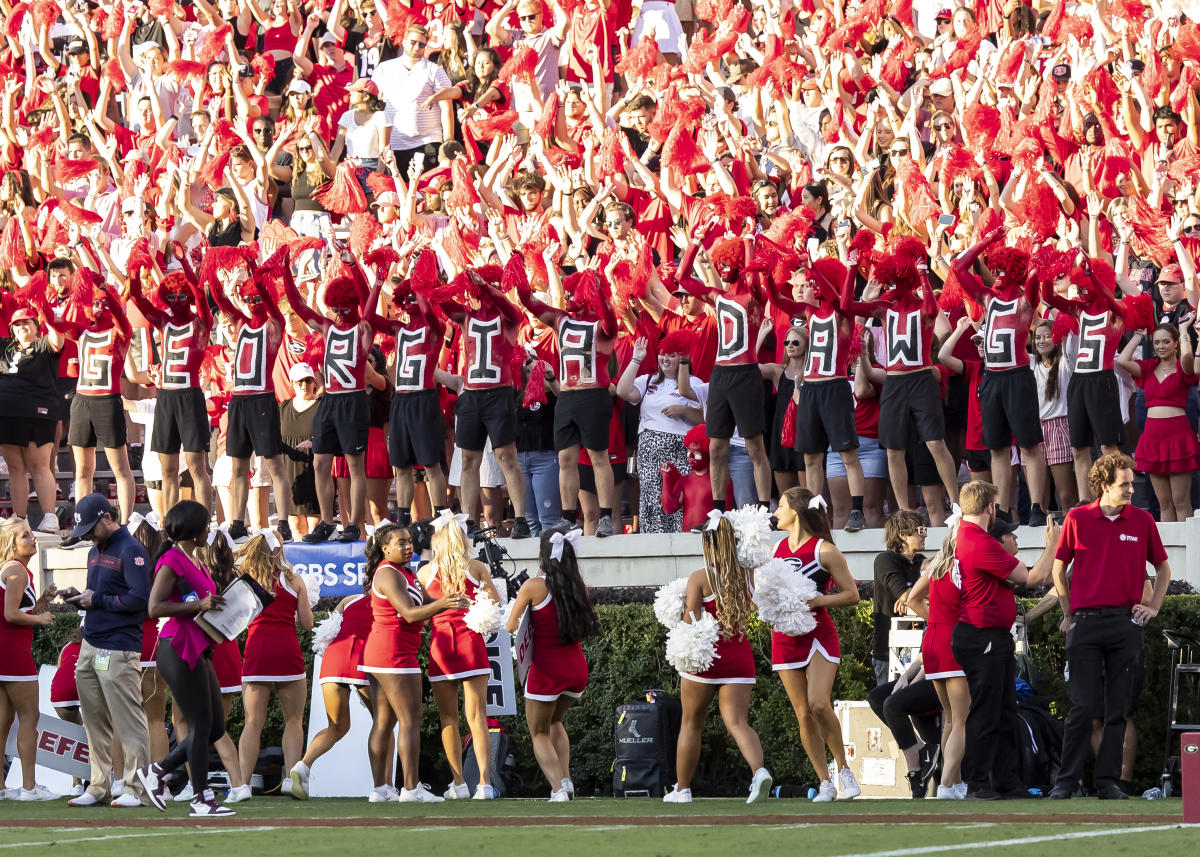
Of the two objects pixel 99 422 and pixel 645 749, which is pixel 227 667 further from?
pixel 99 422

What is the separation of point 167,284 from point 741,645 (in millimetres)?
6389

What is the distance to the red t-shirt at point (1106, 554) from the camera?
9359 mm

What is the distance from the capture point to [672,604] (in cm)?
988

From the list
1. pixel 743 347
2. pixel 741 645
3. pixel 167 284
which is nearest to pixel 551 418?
pixel 743 347

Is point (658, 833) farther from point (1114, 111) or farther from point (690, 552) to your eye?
point (1114, 111)

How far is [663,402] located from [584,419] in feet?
2.14

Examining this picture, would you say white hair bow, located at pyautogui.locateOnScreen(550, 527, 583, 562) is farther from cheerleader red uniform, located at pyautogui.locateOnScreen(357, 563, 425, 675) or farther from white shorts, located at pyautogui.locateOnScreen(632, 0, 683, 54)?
white shorts, located at pyautogui.locateOnScreen(632, 0, 683, 54)

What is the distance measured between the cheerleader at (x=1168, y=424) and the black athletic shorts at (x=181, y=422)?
6439 mm

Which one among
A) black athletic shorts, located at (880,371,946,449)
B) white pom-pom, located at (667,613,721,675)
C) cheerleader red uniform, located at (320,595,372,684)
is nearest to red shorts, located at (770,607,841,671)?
white pom-pom, located at (667,613,721,675)

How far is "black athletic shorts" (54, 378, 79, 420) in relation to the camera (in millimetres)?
15980

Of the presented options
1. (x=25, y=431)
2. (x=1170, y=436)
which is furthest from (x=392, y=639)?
(x=25, y=431)

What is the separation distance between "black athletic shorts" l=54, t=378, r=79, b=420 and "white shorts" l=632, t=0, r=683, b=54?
608 centimetres

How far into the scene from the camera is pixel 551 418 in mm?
14164

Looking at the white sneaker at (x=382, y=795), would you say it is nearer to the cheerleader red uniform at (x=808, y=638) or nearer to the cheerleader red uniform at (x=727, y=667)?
the cheerleader red uniform at (x=727, y=667)
